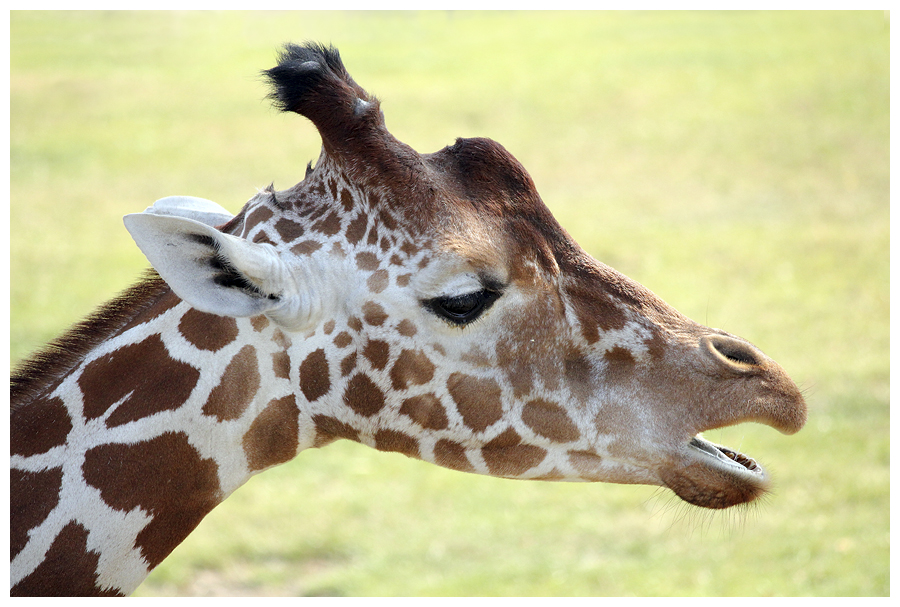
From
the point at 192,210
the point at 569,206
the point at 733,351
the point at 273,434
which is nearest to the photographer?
the point at 273,434

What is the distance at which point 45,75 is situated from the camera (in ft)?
65.5

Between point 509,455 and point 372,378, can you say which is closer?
point 372,378

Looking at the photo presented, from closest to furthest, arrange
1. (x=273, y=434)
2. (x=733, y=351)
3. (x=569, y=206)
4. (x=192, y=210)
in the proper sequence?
(x=273, y=434) < (x=733, y=351) < (x=192, y=210) < (x=569, y=206)

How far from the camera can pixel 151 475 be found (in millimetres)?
2768

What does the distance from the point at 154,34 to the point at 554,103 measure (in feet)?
33.6

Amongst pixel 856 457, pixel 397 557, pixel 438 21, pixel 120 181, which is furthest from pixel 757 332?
pixel 438 21

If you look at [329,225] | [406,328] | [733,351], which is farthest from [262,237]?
[733,351]

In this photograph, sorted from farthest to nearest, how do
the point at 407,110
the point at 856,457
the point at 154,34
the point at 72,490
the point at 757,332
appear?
the point at 154,34 < the point at 407,110 < the point at 757,332 < the point at 856,457 < the point at 72,490

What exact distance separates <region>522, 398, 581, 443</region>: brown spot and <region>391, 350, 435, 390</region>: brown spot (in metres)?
0.34

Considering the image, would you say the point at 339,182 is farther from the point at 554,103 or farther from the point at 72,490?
the point at 554,103

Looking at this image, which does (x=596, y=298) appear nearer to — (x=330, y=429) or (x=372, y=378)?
(x=372, y=378)

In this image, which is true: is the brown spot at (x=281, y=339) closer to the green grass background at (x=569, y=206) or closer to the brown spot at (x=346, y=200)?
the brown spot at (x=346, y=200)

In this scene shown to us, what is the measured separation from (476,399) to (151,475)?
108 centimetres

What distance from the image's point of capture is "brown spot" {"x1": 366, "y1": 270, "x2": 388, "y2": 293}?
2717mm
